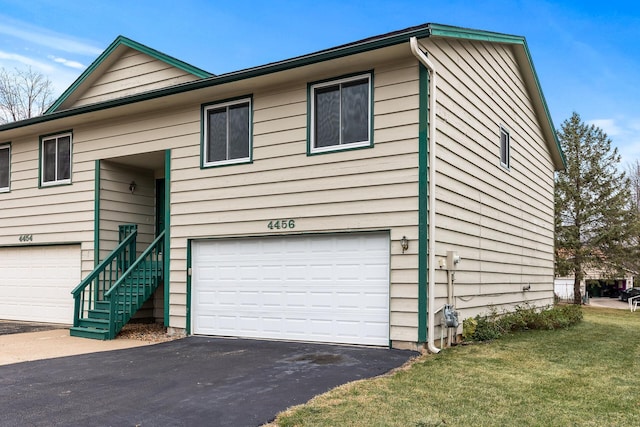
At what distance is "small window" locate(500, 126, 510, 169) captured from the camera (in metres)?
12.2

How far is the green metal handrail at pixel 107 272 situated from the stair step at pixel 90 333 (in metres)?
0.26

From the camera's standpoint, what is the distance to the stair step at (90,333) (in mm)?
10383

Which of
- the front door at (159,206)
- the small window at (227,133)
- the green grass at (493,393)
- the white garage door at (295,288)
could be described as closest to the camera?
the green grass at (493,393)

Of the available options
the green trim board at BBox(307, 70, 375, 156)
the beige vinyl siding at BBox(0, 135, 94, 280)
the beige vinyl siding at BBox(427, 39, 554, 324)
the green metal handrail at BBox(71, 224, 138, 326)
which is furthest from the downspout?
the beige vinyl siding at BBox(0, 135, 94, 280)

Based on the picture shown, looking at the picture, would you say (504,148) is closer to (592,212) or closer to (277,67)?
(277,67)

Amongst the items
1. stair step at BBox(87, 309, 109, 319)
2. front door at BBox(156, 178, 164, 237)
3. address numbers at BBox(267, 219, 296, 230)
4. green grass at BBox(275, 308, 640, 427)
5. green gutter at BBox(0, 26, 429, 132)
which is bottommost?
green grass at BBox(275, 308, 640, 427)

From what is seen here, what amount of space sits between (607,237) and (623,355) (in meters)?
22.5

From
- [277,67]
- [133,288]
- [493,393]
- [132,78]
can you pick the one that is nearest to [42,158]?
[132,78]

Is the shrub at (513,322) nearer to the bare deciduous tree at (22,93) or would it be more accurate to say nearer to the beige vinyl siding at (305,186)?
the beige vinyl siding at (305,186)

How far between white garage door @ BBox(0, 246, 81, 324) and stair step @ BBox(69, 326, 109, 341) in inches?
91.9

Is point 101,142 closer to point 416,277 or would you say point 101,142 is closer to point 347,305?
point 347,305

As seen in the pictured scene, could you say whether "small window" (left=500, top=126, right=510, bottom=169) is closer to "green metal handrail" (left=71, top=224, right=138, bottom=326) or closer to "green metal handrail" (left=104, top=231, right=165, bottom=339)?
"green metal handrail" (left=104, top=231, right=165, bottom=339)

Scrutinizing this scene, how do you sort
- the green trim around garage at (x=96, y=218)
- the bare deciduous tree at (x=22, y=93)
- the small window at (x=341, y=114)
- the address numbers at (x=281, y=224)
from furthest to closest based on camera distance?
the bare deciduous tree at (x=22, y=93)
the green trim around garage at (x=96, y=218)
the address numbers at (x=281, y=224)
the small window at (x=341, y=114)

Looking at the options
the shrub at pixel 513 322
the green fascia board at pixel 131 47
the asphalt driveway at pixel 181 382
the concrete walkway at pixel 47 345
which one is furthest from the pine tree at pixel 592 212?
the concrete walkway at pixel 47 345
